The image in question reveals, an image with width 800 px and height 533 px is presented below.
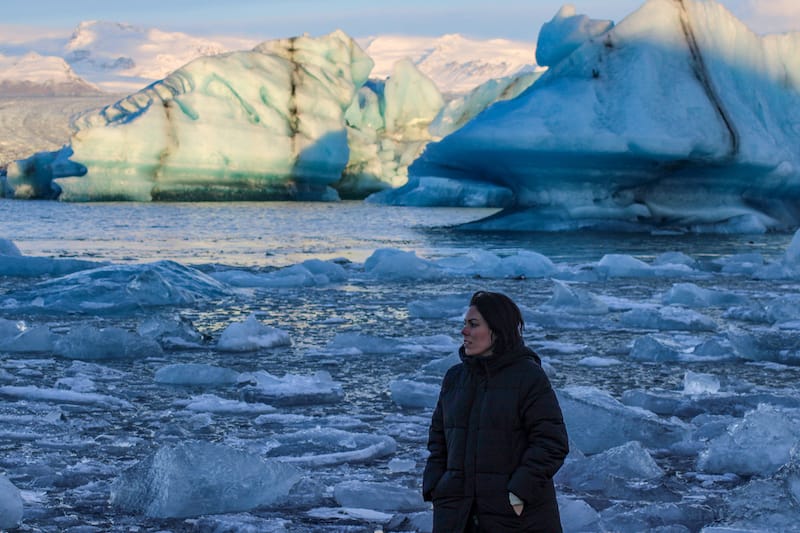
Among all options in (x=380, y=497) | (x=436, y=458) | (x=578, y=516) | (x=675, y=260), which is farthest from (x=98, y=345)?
(x=675, y=260)

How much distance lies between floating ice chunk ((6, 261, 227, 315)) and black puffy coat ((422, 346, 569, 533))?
27.0 feet

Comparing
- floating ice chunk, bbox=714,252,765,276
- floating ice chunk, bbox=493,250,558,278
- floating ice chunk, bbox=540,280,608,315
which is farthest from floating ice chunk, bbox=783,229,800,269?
floating ice chunk, bbox=540,280,608,315

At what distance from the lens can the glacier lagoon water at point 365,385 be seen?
13.2 ft

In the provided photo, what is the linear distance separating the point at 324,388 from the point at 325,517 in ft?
7.49

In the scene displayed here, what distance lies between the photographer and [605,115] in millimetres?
22469

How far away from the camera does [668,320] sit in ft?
30.9

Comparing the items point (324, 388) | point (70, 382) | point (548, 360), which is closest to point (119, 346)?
point (70, 382)

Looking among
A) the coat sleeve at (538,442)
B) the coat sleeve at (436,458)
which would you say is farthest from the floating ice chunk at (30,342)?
the coat sleeve at (538,442)

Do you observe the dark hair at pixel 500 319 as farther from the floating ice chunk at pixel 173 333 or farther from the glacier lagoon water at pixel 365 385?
the floating ice chunk at pixel 173 333

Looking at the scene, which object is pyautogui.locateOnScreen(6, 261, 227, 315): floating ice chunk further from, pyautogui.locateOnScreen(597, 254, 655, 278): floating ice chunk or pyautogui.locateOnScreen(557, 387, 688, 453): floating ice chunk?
pyautogui.locateOnScreen(557, 387, 688, 453): floating ice chunk

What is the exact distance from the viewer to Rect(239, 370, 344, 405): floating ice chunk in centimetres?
600

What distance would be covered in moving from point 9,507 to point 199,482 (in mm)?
684

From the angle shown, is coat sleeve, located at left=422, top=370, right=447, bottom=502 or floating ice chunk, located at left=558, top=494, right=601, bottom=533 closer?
coat sleeve, located at left=422, top=370, right=447, bottom=502

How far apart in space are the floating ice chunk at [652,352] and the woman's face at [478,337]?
517 centimetres
